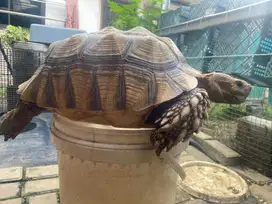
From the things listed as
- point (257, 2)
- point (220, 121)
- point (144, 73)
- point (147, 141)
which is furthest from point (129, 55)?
point (220, 121)

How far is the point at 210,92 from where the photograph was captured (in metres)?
1.13

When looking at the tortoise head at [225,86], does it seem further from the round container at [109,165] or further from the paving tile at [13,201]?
the paving tile at [13,201]

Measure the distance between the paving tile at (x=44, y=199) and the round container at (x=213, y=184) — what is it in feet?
2.92

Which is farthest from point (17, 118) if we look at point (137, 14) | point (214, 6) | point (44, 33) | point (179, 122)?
point (137, 14)

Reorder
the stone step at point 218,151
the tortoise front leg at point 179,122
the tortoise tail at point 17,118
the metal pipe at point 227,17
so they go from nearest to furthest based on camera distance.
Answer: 1. the tortoise front leg at point 179,122
2. the tortoise tail at point 17,118
3. the metal pipe at point 227,17
4. the stone step at point 218,151

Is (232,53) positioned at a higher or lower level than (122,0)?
lower

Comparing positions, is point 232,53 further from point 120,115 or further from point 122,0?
point 122,0

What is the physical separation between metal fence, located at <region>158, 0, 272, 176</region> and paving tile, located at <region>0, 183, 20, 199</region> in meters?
1.94

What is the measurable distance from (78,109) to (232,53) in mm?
1971

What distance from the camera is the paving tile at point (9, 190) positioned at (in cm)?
134

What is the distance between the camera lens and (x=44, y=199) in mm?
1337

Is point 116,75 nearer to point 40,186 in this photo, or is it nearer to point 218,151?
point 40,186

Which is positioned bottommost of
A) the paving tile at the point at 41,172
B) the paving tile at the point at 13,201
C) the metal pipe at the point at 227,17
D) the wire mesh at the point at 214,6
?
the paving tile at the point at 41,172

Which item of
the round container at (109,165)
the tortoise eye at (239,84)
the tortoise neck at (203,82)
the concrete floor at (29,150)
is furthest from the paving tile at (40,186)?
the tortoise eye at (239,84)
